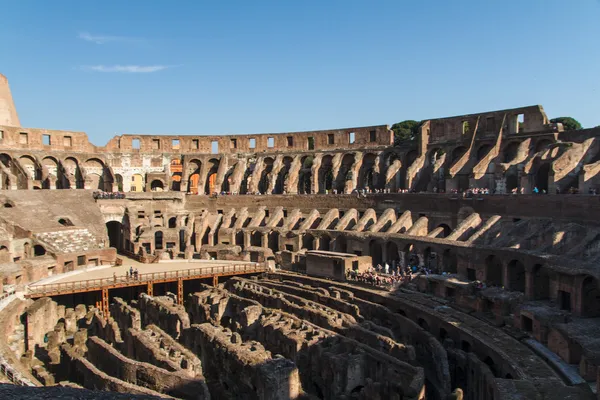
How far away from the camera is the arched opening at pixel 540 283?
22.7 m

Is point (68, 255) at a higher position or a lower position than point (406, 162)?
lower

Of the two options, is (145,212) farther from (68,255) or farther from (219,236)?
(68,255)

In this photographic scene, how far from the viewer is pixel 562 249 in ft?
75.9

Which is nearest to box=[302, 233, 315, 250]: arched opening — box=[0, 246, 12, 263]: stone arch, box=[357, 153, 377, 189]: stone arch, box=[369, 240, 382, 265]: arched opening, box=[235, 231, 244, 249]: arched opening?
box=[369, 240, 382, 265]: arched opening

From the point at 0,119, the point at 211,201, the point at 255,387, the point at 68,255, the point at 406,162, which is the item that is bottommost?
the point at 255,387

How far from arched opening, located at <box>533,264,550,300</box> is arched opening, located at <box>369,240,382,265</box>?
11.0 meters

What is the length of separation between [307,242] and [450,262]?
37.8 ft

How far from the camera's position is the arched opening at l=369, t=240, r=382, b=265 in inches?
1285

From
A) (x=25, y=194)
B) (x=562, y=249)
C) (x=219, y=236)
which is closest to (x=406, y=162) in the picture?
(x=219, y=236)

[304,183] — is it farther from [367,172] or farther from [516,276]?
[516,276]

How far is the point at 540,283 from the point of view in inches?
907

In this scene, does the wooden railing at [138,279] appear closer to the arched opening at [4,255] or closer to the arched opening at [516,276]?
the arched opening at [4,255]

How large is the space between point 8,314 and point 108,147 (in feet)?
92.3

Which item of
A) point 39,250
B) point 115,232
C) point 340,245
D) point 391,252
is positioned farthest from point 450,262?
point 115,232
